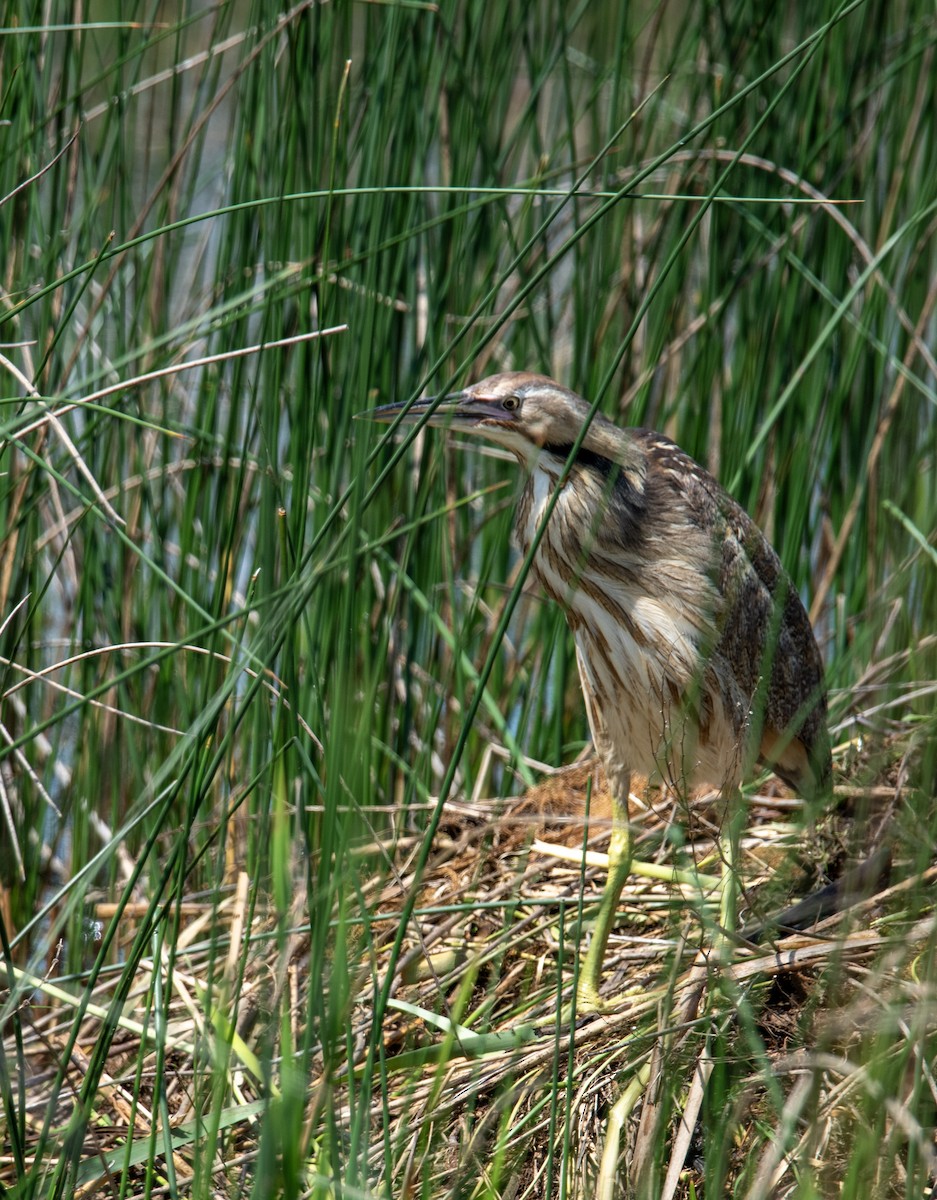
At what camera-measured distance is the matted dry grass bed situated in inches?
65.1

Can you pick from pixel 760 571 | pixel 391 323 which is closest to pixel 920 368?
pixel 760 571

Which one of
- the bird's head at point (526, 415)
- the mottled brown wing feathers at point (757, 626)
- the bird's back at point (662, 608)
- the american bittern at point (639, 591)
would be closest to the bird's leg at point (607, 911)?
the american bittern at point (639, 591)

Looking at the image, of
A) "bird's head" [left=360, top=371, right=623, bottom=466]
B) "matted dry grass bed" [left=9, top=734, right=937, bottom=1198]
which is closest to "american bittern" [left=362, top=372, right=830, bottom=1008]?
"bird's head" [left=360, top=371, right=623, bottom=466]

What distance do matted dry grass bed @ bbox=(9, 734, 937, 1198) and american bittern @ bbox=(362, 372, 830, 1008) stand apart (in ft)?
0.57

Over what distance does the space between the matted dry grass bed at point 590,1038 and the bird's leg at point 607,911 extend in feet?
0.19

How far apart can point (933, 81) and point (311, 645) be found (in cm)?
229

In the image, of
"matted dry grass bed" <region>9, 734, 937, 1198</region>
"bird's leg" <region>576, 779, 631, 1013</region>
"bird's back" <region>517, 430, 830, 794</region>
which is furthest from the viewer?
"bird's back" <region>517, 430, 830, 794</region>

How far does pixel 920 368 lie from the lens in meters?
3.60

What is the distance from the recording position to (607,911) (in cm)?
254

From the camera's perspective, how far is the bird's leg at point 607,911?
2439mm

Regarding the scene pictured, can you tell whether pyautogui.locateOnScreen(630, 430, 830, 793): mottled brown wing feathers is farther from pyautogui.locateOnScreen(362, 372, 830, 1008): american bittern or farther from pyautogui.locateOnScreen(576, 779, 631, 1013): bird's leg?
pyautogui.locateOnScreen(576, 779, 631, 1013): bird's leg

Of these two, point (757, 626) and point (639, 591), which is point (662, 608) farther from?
point (757, 626)

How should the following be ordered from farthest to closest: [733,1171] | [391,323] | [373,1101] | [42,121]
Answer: [391,323] → [42,121] → [373,1101] → [733,1171]

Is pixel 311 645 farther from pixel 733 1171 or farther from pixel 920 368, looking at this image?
pixel 920 368
